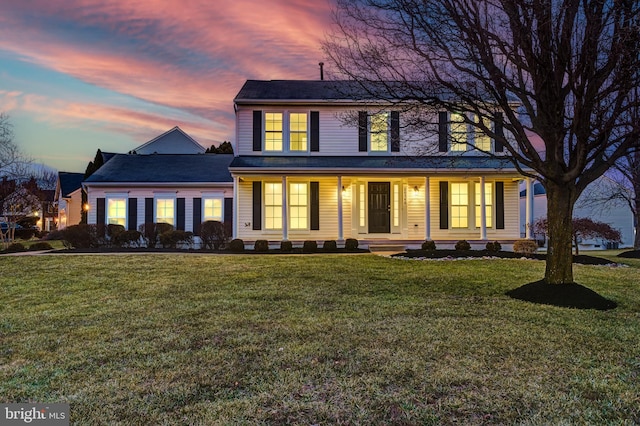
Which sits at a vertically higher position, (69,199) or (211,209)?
(69,199)

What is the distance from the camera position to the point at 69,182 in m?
35.2

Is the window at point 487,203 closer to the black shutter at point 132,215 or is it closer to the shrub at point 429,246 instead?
the shrub at point 429,246

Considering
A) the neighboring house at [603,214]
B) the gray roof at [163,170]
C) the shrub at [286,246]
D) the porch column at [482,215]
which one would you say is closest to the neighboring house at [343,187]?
the porch column at [482,215]

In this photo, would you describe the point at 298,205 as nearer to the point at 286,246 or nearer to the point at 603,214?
the point at 286,246

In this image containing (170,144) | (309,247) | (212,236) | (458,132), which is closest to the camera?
(458,132)

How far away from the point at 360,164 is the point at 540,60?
362 inches

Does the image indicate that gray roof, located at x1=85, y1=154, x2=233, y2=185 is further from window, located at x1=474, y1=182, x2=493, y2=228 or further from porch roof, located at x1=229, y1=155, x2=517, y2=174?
window, located at x1=474, y1=182, x2=493, y2=228

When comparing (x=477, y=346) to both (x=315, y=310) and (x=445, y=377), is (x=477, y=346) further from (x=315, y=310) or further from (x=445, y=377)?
(x=315, y=310)

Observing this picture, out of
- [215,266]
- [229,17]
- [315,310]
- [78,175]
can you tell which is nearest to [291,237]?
[215,266]

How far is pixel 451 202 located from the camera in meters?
15.8

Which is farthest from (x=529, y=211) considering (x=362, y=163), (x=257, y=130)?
(x=257, y=130)

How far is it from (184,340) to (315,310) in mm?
1931

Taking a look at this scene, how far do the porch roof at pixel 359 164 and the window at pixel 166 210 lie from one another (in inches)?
206

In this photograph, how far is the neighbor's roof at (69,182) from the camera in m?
33.9
